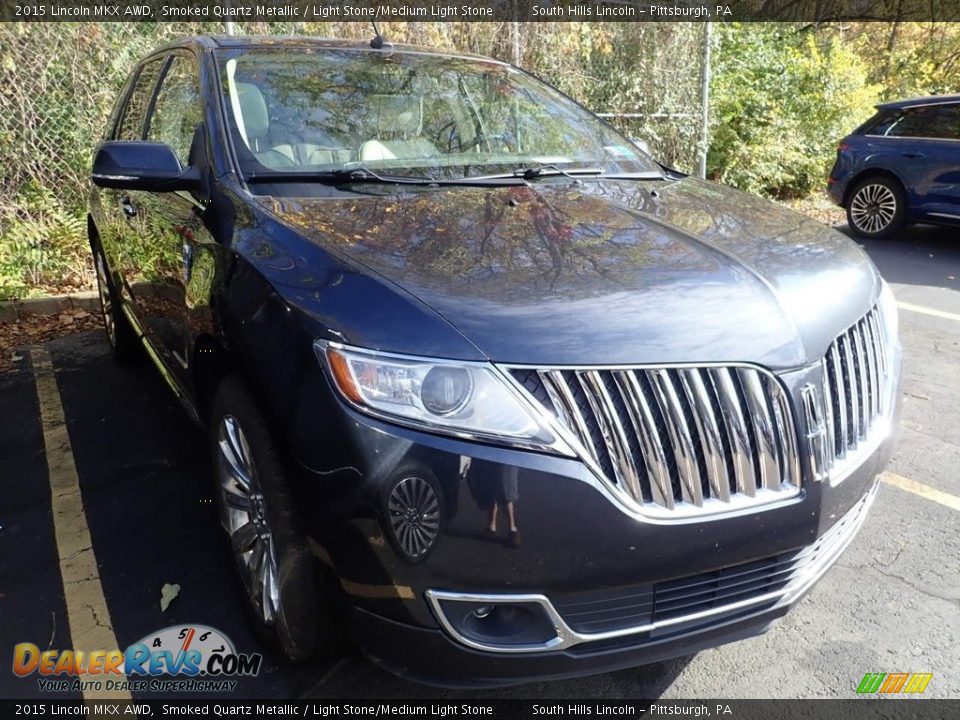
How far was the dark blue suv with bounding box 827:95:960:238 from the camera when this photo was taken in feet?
26.6

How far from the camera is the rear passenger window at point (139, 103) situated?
395cm

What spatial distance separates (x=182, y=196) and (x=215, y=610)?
4.86ft

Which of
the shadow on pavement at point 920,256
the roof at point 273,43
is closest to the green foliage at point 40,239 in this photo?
the roof at point 273,43

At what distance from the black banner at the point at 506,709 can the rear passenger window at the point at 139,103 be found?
276 centimetres

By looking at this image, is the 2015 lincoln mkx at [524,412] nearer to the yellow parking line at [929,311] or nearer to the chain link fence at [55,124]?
→ the yellow parking line at [929,311]

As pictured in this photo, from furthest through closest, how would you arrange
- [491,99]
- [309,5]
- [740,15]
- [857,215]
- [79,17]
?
[740,15]
[857,215]
[309,5]
[79,17]
[491,99]

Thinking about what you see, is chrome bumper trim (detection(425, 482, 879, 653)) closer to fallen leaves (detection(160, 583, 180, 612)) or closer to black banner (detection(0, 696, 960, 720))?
black banner (detection(0, 696, 960, 720))

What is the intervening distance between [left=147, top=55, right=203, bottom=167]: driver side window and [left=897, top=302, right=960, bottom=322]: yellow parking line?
5376mm

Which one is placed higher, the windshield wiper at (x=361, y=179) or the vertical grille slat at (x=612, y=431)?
the windshield wiper at (x=361, y=179)

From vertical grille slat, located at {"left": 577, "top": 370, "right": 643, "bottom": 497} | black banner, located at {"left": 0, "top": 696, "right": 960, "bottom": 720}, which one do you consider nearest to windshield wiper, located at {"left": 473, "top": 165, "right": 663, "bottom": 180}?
vertical grille slat, located at {"left": 577, "top": 370, "right": 643, "bottom": 497}

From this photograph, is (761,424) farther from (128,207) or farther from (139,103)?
(139,103)

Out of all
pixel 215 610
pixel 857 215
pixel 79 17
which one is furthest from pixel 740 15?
pixel 215 610

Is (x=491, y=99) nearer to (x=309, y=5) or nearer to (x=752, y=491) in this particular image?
(x=752, y=491)

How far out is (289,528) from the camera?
6.61 feet
